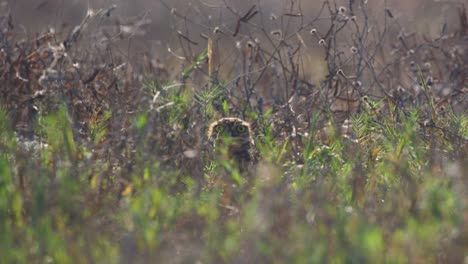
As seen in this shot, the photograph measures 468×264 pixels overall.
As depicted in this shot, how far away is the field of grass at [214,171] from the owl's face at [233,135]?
0.20ft

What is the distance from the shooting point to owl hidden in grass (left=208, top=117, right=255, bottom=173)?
4.48 m

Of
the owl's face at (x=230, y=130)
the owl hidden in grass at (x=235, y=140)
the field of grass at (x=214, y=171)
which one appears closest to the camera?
the field of grass at (x=214, y=171)

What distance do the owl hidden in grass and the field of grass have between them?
0.06 metres

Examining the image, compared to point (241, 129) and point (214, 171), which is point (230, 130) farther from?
point (214, 171)

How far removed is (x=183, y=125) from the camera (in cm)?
489

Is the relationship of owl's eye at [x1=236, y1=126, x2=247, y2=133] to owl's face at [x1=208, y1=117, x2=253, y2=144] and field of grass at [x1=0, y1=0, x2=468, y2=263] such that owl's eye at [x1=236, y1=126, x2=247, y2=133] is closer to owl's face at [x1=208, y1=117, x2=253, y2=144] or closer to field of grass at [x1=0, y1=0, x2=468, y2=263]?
owl's face at [x1=208, y1=117, x2=253, y2=144]

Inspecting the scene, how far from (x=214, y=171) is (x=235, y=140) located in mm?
206

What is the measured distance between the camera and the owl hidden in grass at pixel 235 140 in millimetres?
4484

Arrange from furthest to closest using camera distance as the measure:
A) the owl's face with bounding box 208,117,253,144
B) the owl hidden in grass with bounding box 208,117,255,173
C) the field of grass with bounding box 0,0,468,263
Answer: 1. the owl's face with bounding box 208,117,253,144
2. the owl hidden in grass with bounding box 208,117,255,173
3. the field of grass with bounding box 0,0,468,263

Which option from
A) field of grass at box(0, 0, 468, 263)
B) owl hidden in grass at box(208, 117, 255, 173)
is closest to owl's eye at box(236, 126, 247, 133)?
owl hidden in grass at box(208, 117, 255, 173)

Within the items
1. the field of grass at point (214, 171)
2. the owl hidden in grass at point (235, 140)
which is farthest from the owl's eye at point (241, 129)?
the field of grass at point (214, 171)

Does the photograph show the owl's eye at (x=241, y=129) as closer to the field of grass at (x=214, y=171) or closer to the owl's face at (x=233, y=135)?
the owl's face at (x=233, y=135)

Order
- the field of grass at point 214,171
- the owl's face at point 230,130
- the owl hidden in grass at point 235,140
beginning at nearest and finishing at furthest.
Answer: the field of grass at point 214,171 → the owl hidden in grass at point 235,140 → the owl's face at point 230,130

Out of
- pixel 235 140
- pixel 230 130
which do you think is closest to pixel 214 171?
pixel 235 140
